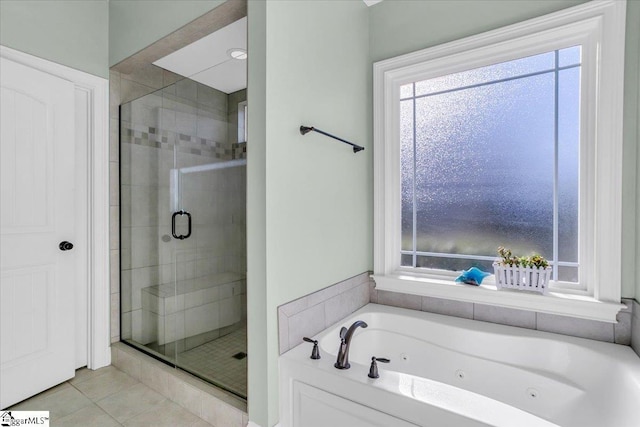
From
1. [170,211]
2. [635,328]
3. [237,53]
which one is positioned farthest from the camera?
[237,53]

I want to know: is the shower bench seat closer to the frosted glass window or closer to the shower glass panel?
the shower glass panel

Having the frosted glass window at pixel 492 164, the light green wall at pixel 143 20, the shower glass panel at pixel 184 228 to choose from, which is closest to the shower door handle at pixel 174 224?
the shower glass panel at pixel 184 228

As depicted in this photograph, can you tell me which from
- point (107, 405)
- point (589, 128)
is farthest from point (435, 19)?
point (107, 405)

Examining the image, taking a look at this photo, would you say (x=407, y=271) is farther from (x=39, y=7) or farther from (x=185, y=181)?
(x=39, y=7)

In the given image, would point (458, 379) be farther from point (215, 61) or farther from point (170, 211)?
point (215, 61)

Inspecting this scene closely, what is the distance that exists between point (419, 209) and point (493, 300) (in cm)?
74

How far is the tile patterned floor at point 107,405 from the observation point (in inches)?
67.4

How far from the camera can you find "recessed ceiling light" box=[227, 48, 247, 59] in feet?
8.10

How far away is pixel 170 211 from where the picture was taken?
226 centimetres

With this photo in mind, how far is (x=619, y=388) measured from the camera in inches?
55.2

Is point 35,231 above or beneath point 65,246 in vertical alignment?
above

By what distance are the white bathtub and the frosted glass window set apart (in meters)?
0.45

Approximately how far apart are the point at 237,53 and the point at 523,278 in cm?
249

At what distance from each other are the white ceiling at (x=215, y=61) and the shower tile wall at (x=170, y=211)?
16 centimetres
